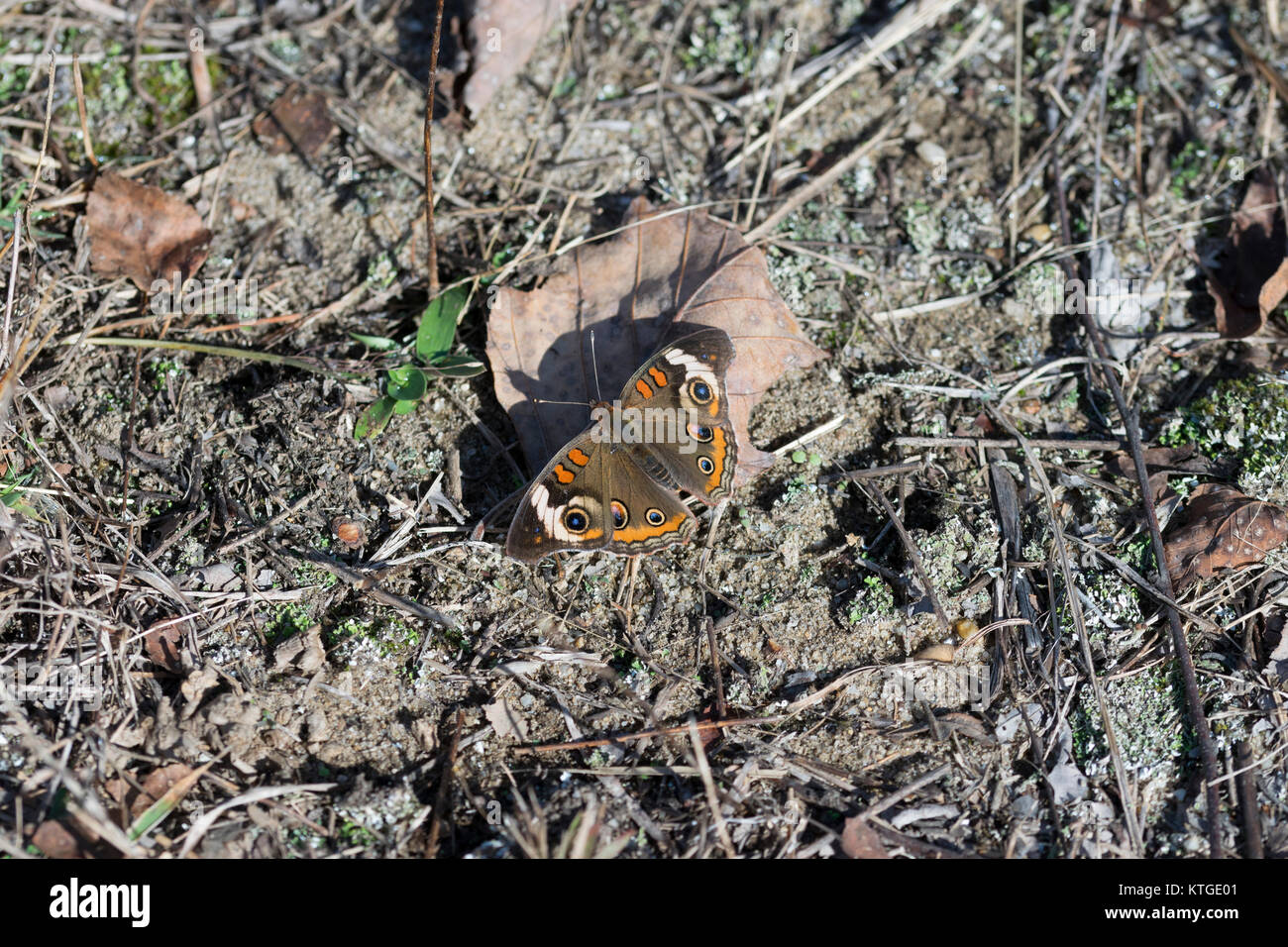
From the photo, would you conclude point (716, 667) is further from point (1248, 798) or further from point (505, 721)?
point (1248, 798)

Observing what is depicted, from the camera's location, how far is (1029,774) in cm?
300

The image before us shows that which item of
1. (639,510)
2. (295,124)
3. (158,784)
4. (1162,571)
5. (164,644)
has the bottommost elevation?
(158,784)

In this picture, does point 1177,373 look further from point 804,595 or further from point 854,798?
point 854,798

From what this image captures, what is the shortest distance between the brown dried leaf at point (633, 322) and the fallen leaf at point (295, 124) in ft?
4.62

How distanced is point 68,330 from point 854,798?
370cm

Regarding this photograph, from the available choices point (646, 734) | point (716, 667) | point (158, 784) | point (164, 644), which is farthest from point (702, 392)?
point (158, 784)

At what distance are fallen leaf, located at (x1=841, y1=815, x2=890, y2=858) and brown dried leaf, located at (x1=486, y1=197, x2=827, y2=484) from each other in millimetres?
1347

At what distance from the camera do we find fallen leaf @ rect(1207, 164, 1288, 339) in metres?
3.73

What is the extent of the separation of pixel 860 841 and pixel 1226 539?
5.97ft

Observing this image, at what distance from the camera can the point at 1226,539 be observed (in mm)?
3254

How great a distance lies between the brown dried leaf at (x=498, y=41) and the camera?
4.12 m

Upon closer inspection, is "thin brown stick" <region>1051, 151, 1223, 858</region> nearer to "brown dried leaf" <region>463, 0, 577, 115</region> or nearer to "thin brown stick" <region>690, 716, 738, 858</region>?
"thin brown stick" <region>690, 716, 738, 858</region>
